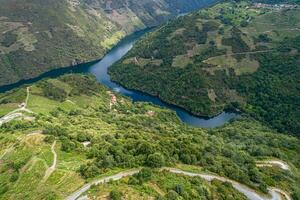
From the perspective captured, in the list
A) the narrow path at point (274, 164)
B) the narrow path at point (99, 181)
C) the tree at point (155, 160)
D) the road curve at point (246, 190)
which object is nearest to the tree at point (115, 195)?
the narrow path at point (99, 181)

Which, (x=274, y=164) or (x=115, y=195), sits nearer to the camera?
(x=115, y=195)

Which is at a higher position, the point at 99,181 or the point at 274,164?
the point at 99,181

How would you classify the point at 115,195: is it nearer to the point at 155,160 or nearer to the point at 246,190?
the point at 155,160

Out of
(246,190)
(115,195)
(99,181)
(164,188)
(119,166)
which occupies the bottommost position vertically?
(246,190)

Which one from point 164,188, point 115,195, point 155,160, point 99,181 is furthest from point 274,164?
point 115,195

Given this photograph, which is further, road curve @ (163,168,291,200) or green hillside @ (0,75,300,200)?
road curve @ (163,168,291,200)

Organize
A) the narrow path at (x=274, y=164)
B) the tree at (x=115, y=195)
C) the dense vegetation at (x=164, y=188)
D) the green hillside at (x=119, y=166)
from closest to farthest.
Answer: the tree at (x=115, y=195) < the dense vegetation at (x=164, y=188) < the green hillside at (x=119, y=166) < the narrow path at (x=274, y=164)

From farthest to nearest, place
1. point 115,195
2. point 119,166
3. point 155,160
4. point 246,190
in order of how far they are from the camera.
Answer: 1. point 246,190
2. point 155,160
3. point 119,166
4. point 115,195

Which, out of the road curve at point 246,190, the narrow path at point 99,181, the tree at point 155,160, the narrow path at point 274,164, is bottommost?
the narrow path at point 274,164

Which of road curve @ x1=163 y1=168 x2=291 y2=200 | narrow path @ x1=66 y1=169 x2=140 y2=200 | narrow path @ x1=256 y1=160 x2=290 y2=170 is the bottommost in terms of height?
narrow path @ x1=256 y1=160 x2=290 y2=170

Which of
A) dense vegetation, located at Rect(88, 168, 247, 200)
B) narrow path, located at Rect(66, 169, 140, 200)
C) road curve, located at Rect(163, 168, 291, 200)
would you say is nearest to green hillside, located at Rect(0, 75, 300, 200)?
dense vegetation, located at Rect(88, 168, 247, 200)

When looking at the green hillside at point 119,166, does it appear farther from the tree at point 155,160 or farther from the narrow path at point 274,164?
the narrow path at point 274,164

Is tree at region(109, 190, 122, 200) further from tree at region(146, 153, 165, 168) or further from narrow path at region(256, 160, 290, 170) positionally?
narrow path at region(256, 160, 290, 170)
